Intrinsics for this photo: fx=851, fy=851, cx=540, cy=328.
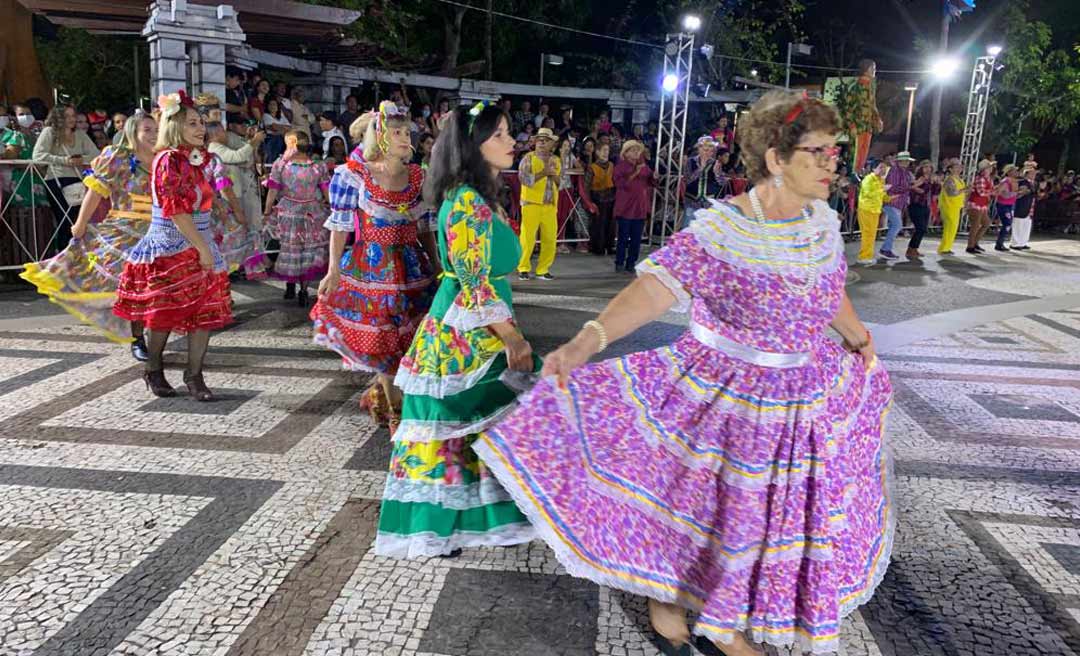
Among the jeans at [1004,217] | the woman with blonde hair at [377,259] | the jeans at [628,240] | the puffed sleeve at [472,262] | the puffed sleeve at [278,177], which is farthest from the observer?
the jeans at [1004,217]

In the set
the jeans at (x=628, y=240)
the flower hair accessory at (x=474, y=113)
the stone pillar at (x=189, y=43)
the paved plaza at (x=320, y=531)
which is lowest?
the paved plaza at (x=320, y=531)

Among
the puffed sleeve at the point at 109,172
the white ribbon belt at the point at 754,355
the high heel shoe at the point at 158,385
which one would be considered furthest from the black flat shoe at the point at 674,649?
the puffed sleeve at the point at 109,172

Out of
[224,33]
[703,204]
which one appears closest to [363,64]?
[224,33]

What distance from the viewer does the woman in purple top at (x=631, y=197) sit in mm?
11562

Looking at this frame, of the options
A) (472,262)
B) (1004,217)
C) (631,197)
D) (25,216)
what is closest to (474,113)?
(472,262)

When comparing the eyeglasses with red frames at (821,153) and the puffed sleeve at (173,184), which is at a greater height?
the eyeglasses with red frames at (821,153)

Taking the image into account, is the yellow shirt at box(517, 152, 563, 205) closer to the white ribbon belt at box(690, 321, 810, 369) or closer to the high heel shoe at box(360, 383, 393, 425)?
the high heel shoe at box(360, 383, 393, 425)

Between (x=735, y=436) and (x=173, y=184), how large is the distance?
3.74 metres

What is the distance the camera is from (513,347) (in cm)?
298

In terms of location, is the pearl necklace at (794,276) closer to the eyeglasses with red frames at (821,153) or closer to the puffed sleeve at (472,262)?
the eyeglasses with red frames at (821,153)

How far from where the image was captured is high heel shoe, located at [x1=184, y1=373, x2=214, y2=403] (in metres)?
5.24

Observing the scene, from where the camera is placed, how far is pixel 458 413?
304 cm

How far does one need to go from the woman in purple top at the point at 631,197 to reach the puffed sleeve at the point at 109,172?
7.24 metres

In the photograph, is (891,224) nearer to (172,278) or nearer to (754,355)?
(172,278)
